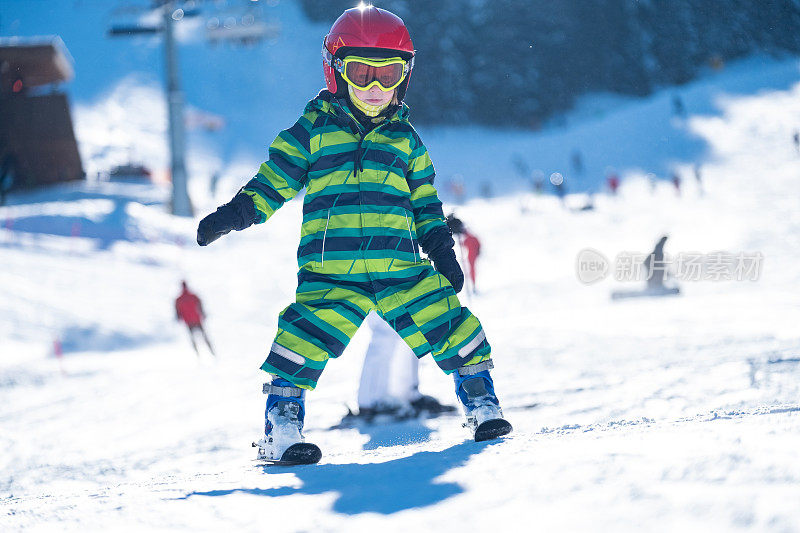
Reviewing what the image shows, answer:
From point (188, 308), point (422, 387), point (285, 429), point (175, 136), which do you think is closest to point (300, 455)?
point (285, 429)

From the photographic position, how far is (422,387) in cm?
480

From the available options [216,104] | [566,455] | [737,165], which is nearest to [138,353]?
[566,455]

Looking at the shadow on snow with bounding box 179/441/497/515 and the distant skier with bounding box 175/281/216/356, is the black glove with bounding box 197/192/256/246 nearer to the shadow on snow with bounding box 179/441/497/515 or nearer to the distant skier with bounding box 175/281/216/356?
the shadow on snow with bounding box 179/441/497/515

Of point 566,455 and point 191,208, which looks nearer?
point 566,455

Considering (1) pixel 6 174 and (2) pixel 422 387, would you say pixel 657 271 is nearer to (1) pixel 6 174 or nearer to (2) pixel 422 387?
(2) pixel 422 387

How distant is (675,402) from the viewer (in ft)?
11.6

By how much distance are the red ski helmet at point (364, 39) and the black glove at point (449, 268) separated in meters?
0.64

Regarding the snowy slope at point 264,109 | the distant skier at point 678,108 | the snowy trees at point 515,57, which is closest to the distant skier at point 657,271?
the snowy slope at point 264,109

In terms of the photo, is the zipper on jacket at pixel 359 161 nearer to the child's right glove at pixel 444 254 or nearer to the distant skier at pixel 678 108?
the child's right glove at pixel 444 254

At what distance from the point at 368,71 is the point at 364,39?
4.8 inches

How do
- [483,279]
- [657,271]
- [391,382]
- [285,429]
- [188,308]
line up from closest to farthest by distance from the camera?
[285,429] < [391,382] < [188,308] < [657,271] < [483,279]

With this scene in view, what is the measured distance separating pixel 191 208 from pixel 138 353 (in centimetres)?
887

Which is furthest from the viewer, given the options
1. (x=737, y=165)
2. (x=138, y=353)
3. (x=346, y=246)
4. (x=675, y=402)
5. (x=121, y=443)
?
(x=737, y=165)

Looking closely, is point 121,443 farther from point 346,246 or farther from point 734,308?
point 734,308
